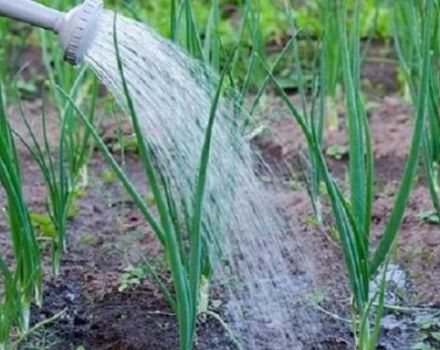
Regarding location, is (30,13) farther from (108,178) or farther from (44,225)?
(108,178)

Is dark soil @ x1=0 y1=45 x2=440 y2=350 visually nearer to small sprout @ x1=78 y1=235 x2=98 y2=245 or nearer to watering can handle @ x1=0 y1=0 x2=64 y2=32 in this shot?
small sprout @ x1=78 y1=235 x2=98 y2=245

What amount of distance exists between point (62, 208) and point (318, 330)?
0.54 metres

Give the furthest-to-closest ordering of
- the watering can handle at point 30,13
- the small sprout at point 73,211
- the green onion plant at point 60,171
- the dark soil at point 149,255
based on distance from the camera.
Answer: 1. the small sprout at point 73,211
2. the green onion plant at point 60,171
3. the dark soil at point 149,255
4. the watering can handle at point 30,13

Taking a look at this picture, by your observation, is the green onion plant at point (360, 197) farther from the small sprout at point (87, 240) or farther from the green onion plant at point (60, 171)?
the small sprout at point (87, 240)

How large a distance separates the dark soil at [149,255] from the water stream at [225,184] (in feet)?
0.14

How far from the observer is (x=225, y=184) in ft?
7.35

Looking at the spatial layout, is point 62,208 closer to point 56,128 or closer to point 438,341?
point 438,341

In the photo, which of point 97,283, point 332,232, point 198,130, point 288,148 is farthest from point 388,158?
point 198,130

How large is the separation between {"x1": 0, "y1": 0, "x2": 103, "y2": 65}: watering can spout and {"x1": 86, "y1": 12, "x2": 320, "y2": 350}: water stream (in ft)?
0.10

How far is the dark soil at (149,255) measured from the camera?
7.82ft

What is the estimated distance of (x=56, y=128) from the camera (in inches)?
153

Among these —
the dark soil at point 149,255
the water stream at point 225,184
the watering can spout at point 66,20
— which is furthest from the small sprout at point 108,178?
the watering can spout at point 66,20

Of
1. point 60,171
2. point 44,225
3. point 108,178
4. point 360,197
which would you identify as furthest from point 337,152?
point 360,197

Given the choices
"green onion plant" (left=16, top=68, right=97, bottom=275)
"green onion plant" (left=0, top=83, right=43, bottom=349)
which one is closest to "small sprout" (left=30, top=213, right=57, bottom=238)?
"green onion plant" (left=16, top=68, right=97, bottom=275)
